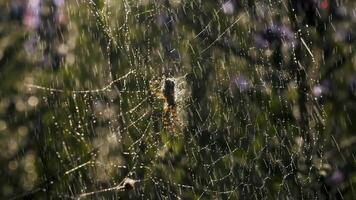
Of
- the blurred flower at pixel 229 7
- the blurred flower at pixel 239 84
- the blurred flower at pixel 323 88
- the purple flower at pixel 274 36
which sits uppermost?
the blurred flower at pixel 229 7

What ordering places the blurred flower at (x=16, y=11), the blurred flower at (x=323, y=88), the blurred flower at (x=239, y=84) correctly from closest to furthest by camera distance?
the blurred flower at (x=16, y=11) → the blurred flower at (x=323, y=88) → the blurred flower at (x=239, y=84)

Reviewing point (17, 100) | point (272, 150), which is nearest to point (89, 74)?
point (17, 100)

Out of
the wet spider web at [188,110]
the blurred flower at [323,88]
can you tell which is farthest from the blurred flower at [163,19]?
the blurred flower at [323,88]

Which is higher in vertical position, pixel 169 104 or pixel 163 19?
pixel 163 19

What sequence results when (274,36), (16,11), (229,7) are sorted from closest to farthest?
(16,11) < (274,36) < (229,7)

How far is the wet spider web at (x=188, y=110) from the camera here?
2.40 metres

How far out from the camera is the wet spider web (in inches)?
94.7

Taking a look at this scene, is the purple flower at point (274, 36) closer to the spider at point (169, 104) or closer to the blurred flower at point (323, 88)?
the blurred flower at point (323, 88)

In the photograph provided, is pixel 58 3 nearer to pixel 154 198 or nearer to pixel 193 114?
pixel 193 114

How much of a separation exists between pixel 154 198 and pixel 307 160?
0.77 metres

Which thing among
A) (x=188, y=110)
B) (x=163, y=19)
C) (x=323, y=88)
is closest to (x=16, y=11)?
(x=163, y=19)

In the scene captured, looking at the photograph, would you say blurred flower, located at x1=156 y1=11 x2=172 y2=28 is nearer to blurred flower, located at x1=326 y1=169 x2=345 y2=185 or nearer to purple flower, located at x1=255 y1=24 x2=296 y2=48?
purple flower, located at x1=255 y1=24 x2=296 y2=48

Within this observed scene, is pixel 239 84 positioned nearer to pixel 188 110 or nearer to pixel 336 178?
pixel 188 110

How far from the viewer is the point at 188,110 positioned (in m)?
2.66
